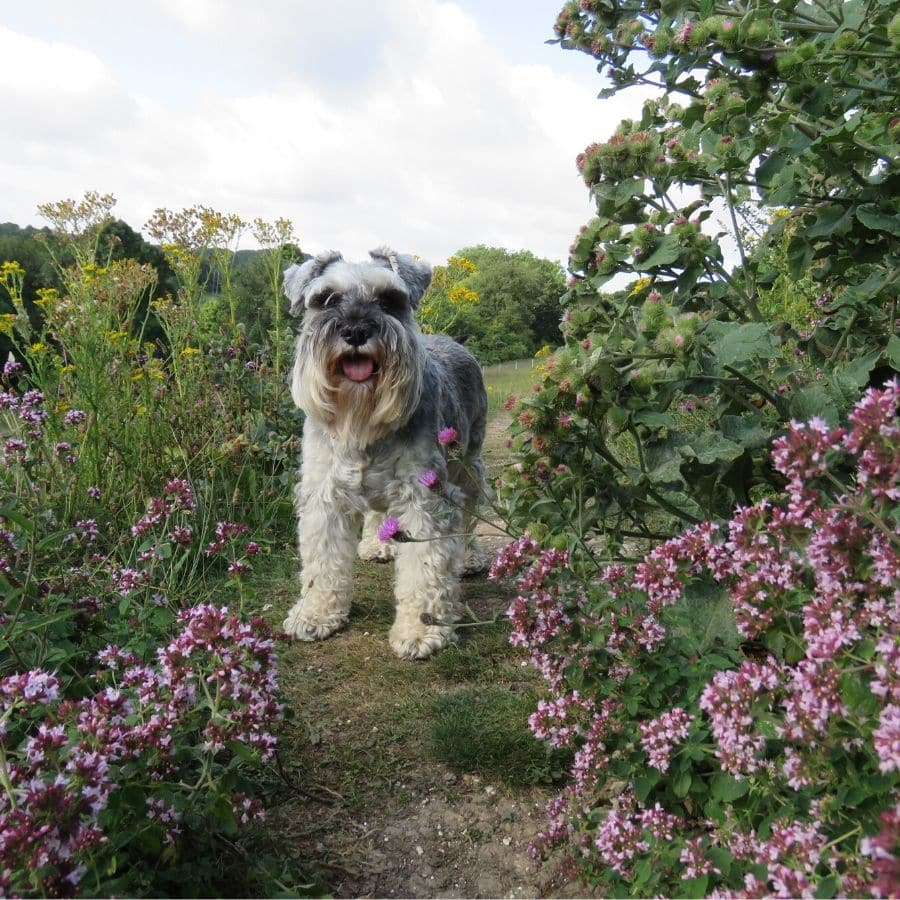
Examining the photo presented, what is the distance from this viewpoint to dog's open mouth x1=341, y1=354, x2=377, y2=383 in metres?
3.75

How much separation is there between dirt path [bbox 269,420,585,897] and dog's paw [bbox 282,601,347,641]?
5.9 inches

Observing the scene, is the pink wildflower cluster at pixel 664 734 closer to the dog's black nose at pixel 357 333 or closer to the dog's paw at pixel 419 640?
the dog's paw at pixel 419 640

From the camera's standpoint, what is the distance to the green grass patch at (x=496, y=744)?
2.63 metres

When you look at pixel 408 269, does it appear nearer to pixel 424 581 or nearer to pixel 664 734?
pixel 424 581

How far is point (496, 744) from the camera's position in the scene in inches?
107

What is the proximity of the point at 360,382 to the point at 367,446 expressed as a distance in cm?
42

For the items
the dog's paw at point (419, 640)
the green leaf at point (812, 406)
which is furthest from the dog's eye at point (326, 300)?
the green leaf at point (812, 406)

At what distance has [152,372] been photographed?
16.7 feet

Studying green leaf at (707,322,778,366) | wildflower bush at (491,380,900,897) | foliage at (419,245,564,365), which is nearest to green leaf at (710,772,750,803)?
wildflower bush at (491,380,900,897)

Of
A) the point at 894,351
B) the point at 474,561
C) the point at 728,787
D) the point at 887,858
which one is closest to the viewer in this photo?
the point at 887,858

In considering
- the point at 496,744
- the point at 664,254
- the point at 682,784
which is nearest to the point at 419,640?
the point at 496,744

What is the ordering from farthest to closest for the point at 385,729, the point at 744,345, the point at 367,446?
the point at 367,446 → the point at 385,729 → the point at 744,345

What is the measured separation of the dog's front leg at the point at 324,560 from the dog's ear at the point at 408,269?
1.27 m

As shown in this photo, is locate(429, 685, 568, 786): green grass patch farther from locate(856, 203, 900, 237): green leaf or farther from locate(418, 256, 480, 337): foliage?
locate(418, 256, 480, 337): foliage
